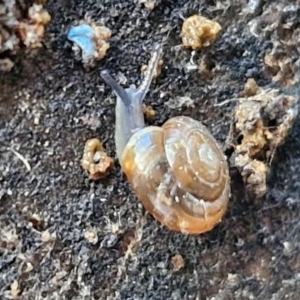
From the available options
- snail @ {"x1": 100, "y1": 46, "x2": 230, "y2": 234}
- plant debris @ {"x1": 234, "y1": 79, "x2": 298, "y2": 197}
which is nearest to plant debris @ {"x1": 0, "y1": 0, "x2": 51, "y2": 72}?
snail @ {"x1": 100, "y1": 46, "x2": 230, "y2": 234}

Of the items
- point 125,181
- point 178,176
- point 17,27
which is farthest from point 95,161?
point 17,27

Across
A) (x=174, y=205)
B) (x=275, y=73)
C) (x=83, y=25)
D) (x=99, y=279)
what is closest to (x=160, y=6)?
(x=83, y=25)

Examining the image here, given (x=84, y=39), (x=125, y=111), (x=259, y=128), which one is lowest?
(x=259, y=128)

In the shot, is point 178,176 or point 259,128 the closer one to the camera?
point 178,176

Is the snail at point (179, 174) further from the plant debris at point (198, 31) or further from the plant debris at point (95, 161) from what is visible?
the plant debris at point (198, 31)

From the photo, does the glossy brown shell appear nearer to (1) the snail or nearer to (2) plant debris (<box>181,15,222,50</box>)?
(1) the snail

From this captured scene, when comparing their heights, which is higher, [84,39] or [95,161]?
[84,39]

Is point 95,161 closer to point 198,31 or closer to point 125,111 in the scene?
point 125,111
